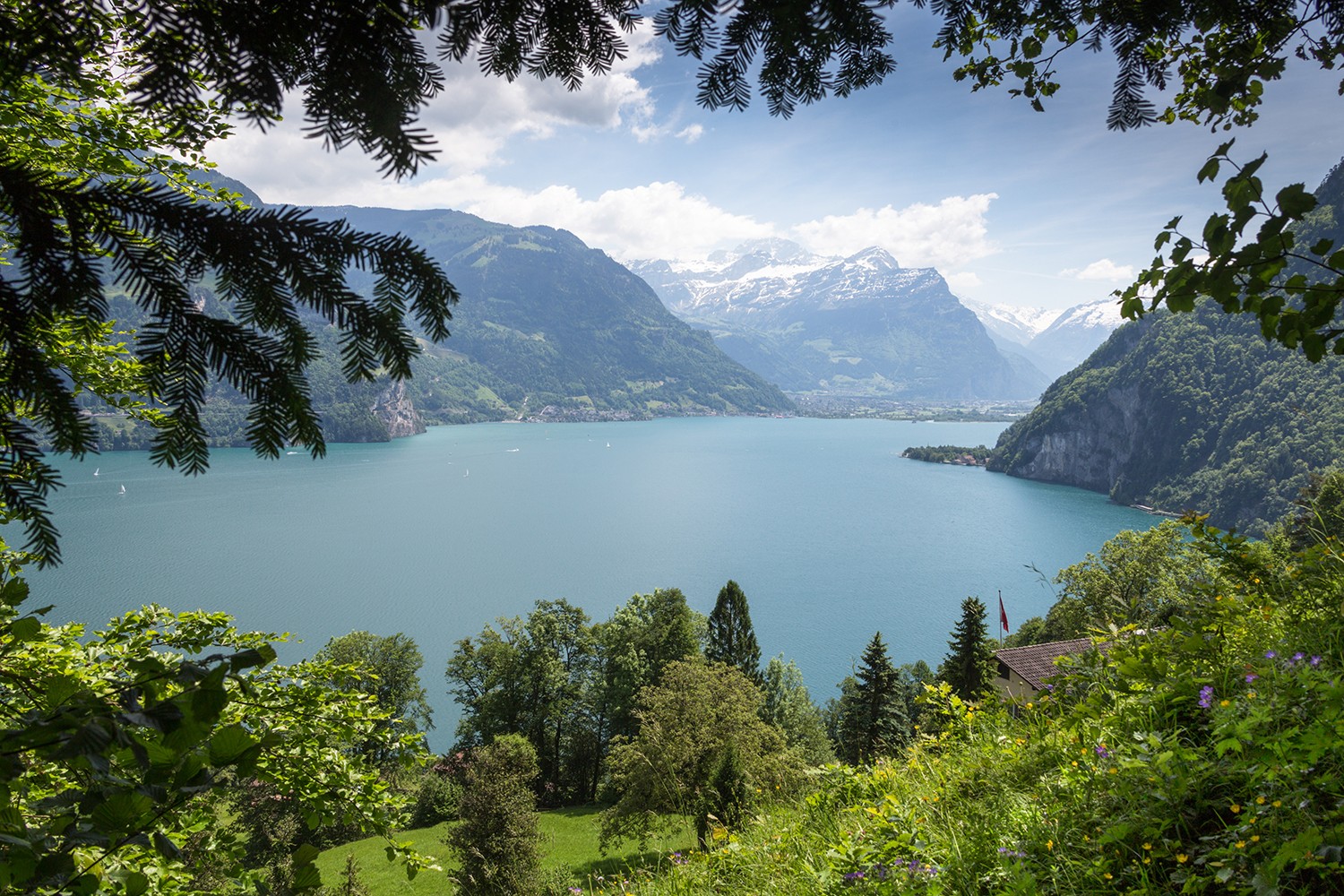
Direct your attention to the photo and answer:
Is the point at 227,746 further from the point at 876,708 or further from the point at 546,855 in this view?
the point at 876,708

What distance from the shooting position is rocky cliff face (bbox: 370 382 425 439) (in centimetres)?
17211

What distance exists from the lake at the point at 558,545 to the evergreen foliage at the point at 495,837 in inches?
844

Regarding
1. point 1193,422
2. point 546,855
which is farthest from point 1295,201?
point 1193,422

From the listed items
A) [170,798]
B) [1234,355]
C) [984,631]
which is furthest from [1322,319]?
[1234,355]

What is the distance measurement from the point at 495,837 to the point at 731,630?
775 inches

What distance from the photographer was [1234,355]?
9938 cm

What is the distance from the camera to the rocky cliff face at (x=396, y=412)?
17211cm

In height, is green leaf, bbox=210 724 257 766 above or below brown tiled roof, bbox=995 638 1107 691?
above

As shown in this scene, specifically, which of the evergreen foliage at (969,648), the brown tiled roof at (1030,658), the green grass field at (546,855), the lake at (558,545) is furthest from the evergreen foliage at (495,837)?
the lake at (558,545)

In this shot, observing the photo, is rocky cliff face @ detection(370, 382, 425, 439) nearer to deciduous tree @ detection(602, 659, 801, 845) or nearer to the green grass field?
the green grass field

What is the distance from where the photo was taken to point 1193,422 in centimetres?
10094

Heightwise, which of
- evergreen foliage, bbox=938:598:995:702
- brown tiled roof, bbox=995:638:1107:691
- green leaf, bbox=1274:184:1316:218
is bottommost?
evergreen foliage, bbox=938:598:995:702

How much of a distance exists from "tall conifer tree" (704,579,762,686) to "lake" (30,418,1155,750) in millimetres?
9782

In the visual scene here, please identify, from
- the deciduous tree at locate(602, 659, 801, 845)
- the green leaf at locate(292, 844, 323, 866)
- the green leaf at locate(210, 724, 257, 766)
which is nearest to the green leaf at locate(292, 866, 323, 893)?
the green leaf at locate(292, 844, 323, 866)
